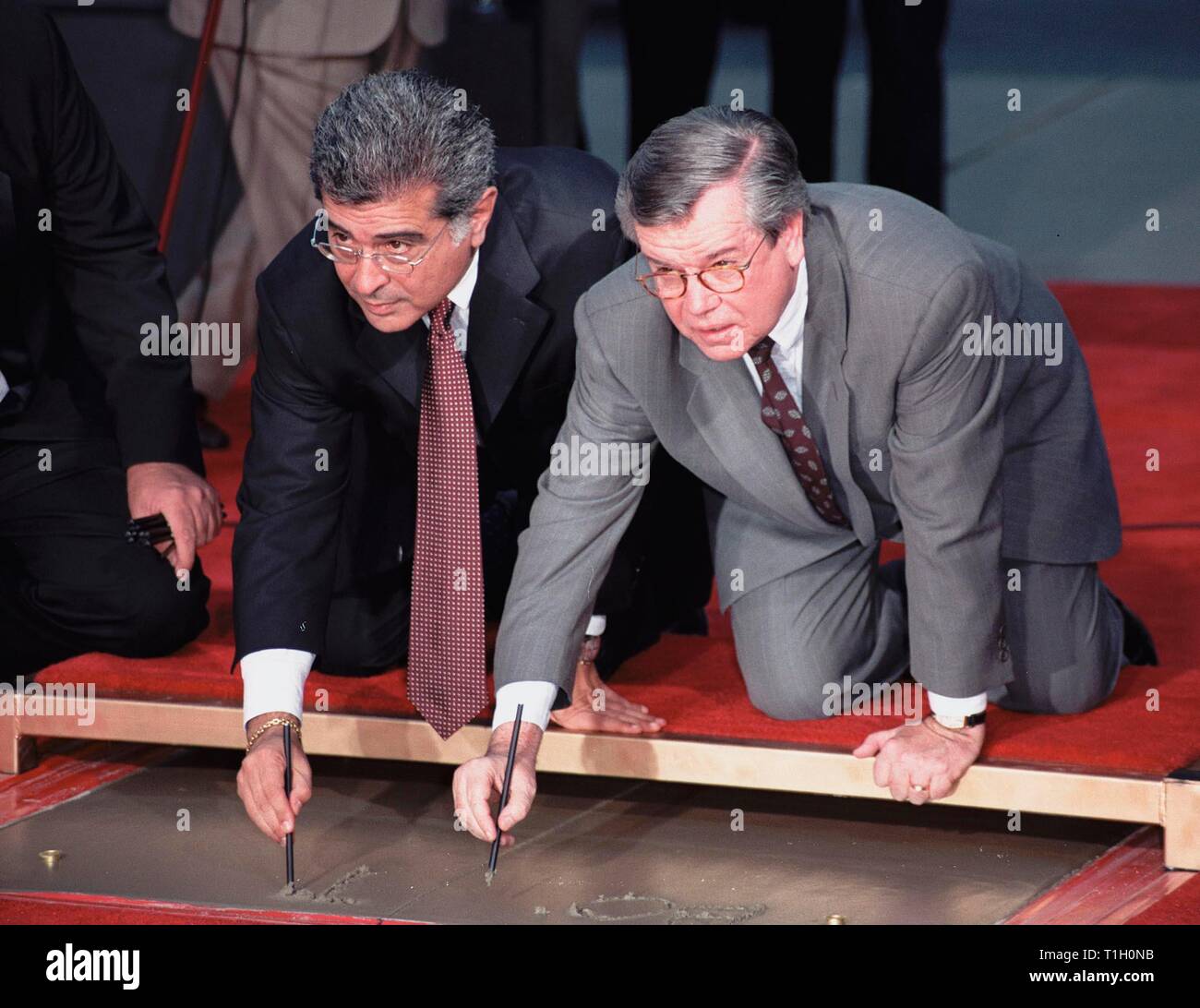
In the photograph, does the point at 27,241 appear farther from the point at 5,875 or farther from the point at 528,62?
the point at 528,62

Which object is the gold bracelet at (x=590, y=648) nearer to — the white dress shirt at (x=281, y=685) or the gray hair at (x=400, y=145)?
the white dress shirt at (x=281, y=685)

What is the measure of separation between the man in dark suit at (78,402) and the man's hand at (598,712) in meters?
0.67

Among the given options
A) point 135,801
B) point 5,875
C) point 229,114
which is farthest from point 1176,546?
point 229,114

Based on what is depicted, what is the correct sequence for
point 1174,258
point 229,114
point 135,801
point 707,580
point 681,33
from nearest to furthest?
point 135,801, point 707,580, point 681,33, point 229,114, point 1174,258

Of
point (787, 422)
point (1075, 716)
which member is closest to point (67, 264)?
point (787, 422)

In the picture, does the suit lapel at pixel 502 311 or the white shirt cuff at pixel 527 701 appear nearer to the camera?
the white shirt cuff at pixel 527 701

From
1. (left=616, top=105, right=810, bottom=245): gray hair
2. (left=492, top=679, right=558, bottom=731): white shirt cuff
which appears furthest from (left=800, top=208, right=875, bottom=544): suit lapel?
(left=492, top=679, right=558, bottom=731): white shirt cuff

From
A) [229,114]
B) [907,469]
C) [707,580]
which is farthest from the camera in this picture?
[229,114]

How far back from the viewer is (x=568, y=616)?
7.38 ft

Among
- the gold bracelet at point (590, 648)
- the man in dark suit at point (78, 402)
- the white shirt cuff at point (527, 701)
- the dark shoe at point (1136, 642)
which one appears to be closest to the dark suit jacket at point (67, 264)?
the man in dark suit at point (78, 402)

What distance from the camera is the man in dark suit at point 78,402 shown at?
278cm

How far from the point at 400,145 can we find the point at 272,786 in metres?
0.78

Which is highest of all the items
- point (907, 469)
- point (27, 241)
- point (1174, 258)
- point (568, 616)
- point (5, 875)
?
point (1174, 258)

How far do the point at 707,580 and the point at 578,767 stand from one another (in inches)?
29.6
